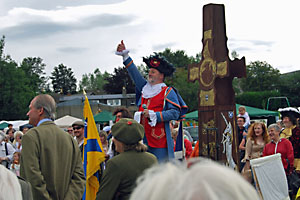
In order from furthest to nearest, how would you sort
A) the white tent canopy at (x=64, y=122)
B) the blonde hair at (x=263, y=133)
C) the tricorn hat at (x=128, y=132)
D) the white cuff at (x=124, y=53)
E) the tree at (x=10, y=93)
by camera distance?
the tree at (x=10, y=93), the white tent canopy at (x=64, y=122), the blonde hair at (x=263, y=133), the white cuff at (x=124, y=53), the tricorn hat at (x=128, y=132)

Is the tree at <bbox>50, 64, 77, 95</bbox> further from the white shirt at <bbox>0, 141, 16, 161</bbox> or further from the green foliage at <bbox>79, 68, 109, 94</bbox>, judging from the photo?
the white shirt at <bbox>0, 141, 16, 161</bbox>

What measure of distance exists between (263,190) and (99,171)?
2.65m

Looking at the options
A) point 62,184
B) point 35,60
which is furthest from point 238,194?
point 35,60

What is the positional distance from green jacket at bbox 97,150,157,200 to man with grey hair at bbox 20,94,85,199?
64 centimetres

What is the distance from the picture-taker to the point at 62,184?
403 cm

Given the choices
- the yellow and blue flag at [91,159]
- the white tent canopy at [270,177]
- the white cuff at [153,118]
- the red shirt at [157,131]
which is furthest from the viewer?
the white tent canopy at [270,177]

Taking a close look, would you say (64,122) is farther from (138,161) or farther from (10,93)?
(10,93)

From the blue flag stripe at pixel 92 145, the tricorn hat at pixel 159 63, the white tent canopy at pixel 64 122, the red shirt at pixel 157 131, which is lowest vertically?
the white tent canopy at pixel 64 122

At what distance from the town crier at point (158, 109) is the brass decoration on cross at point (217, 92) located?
17.2 feet

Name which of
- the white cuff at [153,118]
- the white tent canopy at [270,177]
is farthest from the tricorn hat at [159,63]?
the white tent canopy at [270,177]

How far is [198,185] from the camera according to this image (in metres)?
1.13

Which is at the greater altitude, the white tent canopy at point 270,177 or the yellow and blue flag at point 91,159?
the yellow and blue flag at point 91,159

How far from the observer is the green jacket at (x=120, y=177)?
347cm

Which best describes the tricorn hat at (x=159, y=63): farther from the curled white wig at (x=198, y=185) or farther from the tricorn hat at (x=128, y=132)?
the curled white wig at (x=198, y=185)
